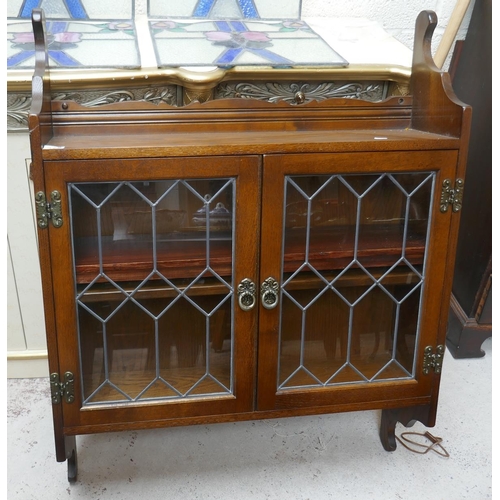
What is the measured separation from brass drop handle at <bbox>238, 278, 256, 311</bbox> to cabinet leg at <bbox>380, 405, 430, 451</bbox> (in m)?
0.48

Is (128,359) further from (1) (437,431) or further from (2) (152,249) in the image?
(1) (437,431)

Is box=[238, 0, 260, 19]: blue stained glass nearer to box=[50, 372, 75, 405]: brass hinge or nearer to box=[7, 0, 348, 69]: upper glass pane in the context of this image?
box=[7, 0, 348, 69]: upper glass pane

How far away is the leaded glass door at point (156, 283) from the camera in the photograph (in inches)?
38.7

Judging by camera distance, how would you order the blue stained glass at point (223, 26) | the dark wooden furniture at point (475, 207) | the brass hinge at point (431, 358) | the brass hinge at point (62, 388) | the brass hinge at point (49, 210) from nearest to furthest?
the brass hinge at point (49, 210) < the brass hinge at point (62, 388) < the brass hinge at point (431, 358) < the blue stained glass at point (223, 26) < the dark wooden furniture at point (475, 207)

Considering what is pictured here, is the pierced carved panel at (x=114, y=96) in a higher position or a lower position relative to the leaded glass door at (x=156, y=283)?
higher

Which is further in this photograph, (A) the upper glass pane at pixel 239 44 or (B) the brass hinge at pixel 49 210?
(A) the upper glass pane at pixel 239 44

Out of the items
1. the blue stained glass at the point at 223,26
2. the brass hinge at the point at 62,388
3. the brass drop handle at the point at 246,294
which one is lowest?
the brass hinge at the point at 62,388

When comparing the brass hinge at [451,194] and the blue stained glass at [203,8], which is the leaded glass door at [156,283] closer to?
the brass hinge at [451,194]

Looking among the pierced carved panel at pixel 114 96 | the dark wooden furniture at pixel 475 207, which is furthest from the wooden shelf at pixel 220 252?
the dark wooden furniture at pixel 475 207

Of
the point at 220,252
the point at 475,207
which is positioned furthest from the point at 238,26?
the point at 475,207

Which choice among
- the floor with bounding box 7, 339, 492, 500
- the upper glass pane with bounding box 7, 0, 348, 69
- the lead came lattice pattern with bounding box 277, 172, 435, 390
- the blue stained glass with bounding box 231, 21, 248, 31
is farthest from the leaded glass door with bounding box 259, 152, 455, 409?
the blue stained glass with bounding box 231, 21, 248, 31

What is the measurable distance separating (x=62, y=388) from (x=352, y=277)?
23.5 inches

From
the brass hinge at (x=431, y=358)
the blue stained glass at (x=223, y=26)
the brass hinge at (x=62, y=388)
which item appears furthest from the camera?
the blue stained glass at (x=223, y=26)

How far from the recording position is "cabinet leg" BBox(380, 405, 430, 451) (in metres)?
1.26
